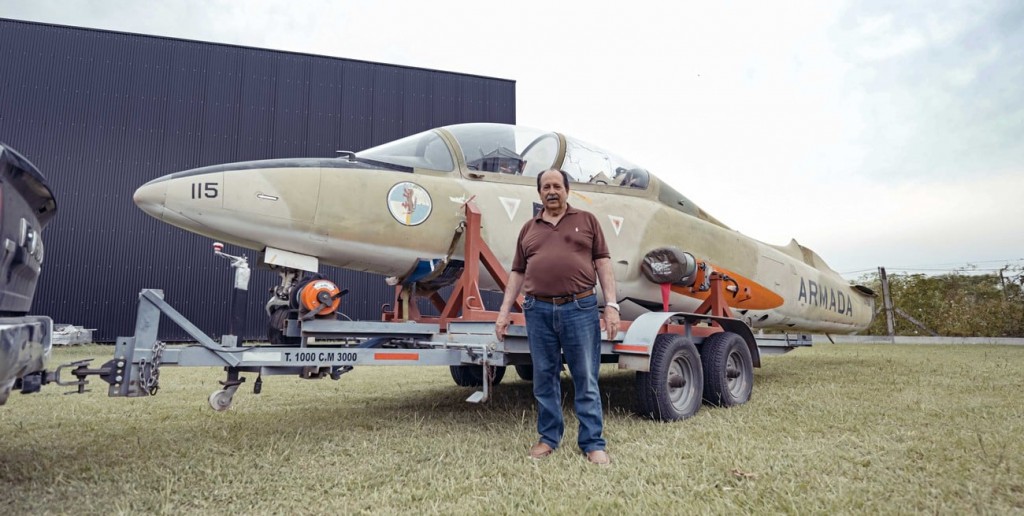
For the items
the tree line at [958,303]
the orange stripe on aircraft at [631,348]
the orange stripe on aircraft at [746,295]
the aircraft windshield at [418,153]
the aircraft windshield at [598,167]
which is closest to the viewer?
the orange stripe on aircraft at [631,348]

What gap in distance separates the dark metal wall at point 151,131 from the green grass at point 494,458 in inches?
381

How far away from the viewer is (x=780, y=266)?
7125mm

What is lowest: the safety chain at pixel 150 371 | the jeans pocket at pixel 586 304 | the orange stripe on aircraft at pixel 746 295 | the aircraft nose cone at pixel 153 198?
the safety chain at pixel 150 371

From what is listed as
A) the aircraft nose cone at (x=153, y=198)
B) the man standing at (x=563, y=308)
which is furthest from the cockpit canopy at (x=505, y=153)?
the man standing at (x=563, y=308)

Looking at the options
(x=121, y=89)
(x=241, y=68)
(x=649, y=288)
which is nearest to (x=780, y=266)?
(x=649, y=288)

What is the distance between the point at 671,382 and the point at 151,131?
1534cm

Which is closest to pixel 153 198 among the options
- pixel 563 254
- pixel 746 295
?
pixel 563 254

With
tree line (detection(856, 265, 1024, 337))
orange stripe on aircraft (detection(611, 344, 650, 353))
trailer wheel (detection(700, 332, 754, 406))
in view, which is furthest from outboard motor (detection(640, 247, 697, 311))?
tree line (detection(856, 265, 1024, 337))

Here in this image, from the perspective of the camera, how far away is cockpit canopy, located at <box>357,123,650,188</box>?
4418mm

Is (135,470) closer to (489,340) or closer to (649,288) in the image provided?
(489,340)

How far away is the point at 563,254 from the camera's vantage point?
3.05 m

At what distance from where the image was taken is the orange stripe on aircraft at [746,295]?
234 inches

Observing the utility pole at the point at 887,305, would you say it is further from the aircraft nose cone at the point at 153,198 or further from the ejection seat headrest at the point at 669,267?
the aircraft nose cone at the point at 153,198

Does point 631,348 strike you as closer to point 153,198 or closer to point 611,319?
point 611,319
